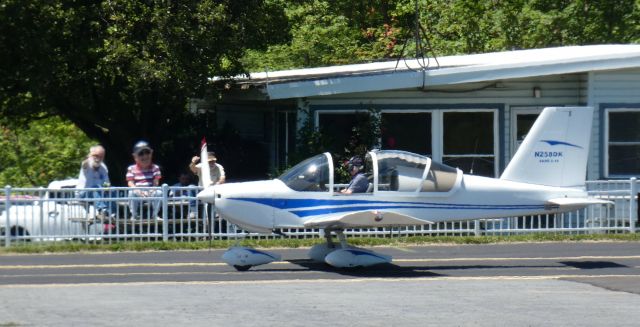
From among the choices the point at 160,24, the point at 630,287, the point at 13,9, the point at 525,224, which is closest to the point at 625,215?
the point at 525,224

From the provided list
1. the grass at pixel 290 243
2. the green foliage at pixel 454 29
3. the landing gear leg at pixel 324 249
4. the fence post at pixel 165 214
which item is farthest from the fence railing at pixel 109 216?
the green foliage at pixel 454 29

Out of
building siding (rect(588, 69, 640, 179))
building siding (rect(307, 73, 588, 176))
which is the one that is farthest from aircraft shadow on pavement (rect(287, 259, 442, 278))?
building siding (rect(588, 69, 640, 179))

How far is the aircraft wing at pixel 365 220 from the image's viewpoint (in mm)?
15930

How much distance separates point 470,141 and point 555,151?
A: 7.08 metres

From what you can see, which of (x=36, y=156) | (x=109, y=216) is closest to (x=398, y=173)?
(x=109, y=216)

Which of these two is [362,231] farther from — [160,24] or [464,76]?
[160,24]

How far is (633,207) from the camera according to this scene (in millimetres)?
21875

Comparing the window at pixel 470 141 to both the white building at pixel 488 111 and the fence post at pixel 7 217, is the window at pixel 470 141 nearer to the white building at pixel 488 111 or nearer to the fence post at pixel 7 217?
the white building at pixel 488 111

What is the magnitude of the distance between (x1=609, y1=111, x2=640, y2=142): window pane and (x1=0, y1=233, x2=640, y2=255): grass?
10.4ft

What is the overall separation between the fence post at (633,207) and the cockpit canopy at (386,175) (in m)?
6.52

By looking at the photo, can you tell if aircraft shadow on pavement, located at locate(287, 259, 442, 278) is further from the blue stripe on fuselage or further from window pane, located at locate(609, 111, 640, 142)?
window pane, located at locate(609, 111, 640, 142)

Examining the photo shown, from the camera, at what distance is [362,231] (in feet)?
69.5

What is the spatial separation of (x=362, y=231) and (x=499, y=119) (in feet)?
15.5

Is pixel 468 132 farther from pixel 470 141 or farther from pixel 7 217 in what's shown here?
pixel 7 217
